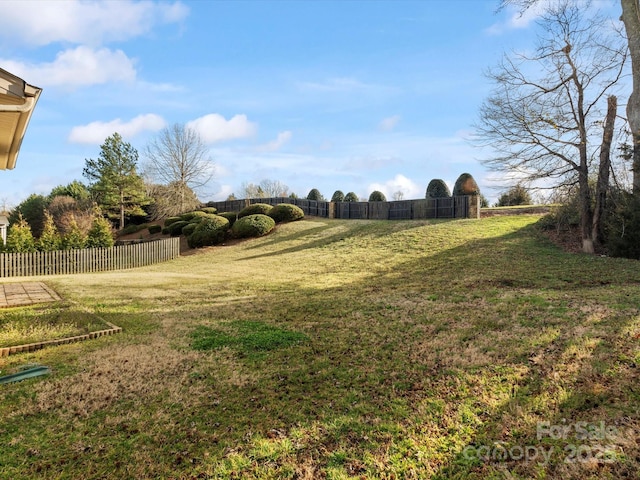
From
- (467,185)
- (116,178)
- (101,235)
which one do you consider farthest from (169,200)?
(467,185)

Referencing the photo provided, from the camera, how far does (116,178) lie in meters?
30.8

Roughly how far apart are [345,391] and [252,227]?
1926 centimetres

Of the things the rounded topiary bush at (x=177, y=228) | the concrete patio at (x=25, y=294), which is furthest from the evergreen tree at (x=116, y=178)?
the concrete patio at (x=25, y=294)

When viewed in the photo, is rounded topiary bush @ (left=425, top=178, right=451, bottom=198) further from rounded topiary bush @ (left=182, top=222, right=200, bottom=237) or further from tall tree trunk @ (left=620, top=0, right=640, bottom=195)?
rounded topiary bush @ (left=182, top=222, right=200, bottom=237)

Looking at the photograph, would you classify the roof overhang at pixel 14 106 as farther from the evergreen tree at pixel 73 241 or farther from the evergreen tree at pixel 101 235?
the evergreen tree at pixel 101 235

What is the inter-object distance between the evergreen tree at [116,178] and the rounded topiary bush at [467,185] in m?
26.3

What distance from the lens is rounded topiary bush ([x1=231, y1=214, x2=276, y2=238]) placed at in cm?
2219

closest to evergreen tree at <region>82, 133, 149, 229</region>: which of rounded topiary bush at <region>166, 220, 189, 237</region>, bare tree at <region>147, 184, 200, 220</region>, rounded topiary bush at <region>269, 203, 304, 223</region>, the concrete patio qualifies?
bare tree at <region>147, 184, 200, 220</region>

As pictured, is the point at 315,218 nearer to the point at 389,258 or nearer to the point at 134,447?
the point at 389,258

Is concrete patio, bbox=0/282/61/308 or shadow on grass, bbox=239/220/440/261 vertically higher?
shadow on grass, bbox=239/220/440/261

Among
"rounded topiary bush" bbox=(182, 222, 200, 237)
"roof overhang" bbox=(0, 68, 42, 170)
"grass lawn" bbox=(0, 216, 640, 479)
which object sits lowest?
"grass lawn" bbox=(0, 216, 640, 479)

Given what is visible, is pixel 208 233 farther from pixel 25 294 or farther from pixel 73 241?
pixel 25 294

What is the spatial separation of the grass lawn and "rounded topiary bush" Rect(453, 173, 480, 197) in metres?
17.4

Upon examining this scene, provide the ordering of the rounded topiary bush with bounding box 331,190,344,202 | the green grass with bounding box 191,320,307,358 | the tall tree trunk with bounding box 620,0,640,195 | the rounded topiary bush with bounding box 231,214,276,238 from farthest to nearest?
the rounded topiary bush with bounding box 331,190,344,202 → the rounded topiary bush with bounding box 231,214,276,238 → the tall tree trunk with bounding box 620,0,640,195 → the green grass with bounding box 191,320,307,358
